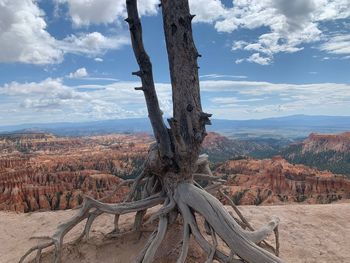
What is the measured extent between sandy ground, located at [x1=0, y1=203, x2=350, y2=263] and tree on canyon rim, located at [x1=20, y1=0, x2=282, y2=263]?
41cm

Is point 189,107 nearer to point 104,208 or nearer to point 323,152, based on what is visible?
point 104,208

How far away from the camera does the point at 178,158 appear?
7.02m

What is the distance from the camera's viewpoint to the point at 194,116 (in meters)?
6.89

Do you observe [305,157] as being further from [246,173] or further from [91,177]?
[91,177]

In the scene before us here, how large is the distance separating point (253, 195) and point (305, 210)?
108 ft

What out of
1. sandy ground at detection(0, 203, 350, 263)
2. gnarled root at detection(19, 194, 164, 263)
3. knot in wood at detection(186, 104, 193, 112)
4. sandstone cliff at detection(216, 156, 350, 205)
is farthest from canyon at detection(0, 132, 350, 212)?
knot in wood at detection(186, 104, 193, 112)

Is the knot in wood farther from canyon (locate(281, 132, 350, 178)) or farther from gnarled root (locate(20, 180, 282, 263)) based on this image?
canyon (locate(281, 132, 350, 178))

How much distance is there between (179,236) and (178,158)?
154cm

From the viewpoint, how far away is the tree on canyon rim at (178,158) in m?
6.32

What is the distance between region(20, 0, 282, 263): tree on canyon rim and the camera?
6316mm

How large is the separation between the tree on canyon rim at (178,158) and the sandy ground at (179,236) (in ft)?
1.35

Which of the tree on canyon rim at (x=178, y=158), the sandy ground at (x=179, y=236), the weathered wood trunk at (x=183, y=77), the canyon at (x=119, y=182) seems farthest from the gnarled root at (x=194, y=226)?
the canyon at (x=119, y=182)

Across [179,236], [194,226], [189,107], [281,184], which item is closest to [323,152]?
[281,184]

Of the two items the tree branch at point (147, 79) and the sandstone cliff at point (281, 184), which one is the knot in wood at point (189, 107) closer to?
the tree branch at point (147, 79)
